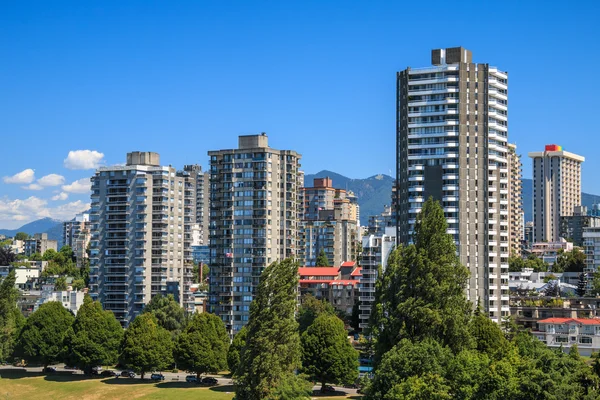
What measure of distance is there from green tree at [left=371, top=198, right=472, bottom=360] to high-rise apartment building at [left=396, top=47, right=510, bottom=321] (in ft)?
177

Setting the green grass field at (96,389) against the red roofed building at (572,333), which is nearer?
the red roofed building at (572,333)

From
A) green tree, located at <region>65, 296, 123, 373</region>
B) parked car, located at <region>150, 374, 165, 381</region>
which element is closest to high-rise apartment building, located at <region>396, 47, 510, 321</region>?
parked car, located at <region>150, 374, 165, 381</region>

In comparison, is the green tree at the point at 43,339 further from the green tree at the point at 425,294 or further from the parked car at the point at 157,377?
the green tree at the point at 425,294

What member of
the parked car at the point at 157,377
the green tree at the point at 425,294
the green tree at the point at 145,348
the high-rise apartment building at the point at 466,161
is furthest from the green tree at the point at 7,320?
the green tree at the point at 425,294

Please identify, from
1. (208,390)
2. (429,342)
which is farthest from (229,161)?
(429,342)

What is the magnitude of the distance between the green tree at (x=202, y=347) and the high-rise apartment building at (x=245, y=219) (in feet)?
75.8

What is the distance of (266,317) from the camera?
347 ft

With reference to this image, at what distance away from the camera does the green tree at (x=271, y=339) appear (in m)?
101

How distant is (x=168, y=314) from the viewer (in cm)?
18388

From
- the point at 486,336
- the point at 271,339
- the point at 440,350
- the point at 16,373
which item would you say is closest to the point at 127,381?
the point at 16,373

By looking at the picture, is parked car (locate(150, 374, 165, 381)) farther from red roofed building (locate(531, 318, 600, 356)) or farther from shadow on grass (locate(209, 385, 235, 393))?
red roofed building (locate(531, 318, 600, 356))

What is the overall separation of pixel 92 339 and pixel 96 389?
13085 millimetres

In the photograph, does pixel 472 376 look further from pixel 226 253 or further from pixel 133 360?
pixel 226 253

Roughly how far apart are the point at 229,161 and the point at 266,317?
8592cm
